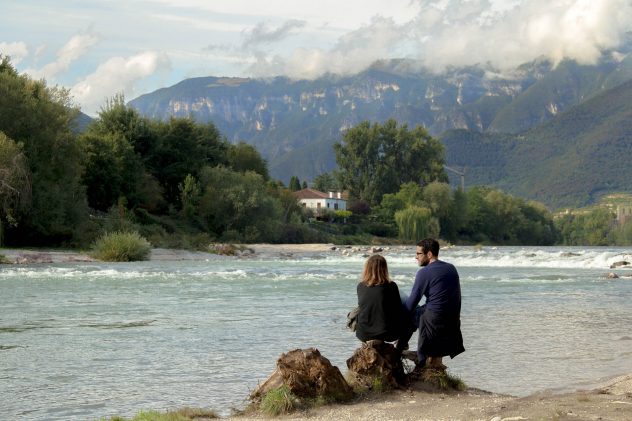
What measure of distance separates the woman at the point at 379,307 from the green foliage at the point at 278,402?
1.26 meters

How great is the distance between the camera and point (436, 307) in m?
8.60

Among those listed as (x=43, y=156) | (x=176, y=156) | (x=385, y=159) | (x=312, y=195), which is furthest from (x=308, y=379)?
(x=312, y=195)

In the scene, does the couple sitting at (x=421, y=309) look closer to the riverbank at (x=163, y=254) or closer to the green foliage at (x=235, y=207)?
the riverbank at (x=163, y=254)

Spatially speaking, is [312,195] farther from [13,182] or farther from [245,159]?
[13,182]

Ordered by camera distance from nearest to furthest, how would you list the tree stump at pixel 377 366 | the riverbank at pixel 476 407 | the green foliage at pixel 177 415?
the riverbank at pixel 476 407, the green foliage at pixel 177 415, the tree stump at pixel 377 366

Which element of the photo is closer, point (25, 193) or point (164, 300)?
point (164, 300)

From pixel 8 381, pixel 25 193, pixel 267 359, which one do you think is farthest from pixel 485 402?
pixel 25 193

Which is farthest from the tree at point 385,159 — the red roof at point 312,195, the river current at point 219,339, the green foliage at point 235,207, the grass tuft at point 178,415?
the grass tuft at point 178,415

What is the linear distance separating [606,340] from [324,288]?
40.0ft

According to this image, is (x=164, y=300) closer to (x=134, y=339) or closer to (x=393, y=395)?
(x=134, y=339)

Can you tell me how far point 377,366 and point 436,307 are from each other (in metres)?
0.85

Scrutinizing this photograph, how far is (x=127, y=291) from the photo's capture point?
890 inches

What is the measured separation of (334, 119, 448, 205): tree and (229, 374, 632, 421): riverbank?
98.5m

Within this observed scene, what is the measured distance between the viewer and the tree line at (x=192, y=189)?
131ft
